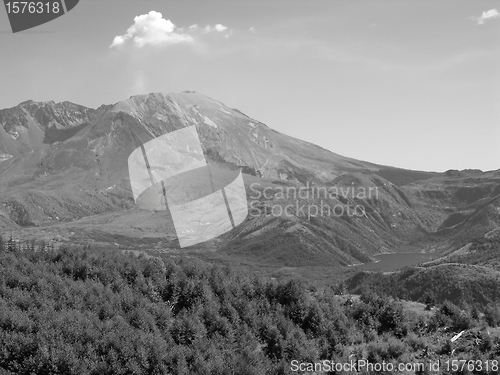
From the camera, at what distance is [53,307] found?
951 inches

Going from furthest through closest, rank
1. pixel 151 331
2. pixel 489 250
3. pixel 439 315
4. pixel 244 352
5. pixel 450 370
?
1. pixel 489 250
2. pixel 439 315
3. pixel 151 331
4. pixel 244 352
5. pixel 450 370

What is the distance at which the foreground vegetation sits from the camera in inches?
824

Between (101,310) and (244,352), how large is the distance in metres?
7.67

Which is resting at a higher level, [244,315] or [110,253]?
[110,253]

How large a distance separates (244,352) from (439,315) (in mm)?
12318

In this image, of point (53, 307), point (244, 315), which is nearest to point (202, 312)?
point (244, 315)

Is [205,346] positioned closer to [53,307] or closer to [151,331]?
[151,331]

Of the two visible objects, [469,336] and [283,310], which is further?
[283,310]

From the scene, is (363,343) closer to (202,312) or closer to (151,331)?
(202,312)

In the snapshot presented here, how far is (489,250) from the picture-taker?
13112 cm

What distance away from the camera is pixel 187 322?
24688 millimetres

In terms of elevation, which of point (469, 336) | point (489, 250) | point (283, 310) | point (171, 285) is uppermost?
point (171, 285)

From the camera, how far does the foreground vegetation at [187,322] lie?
68.6ft

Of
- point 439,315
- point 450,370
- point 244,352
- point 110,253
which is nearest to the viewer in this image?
point 450,370
